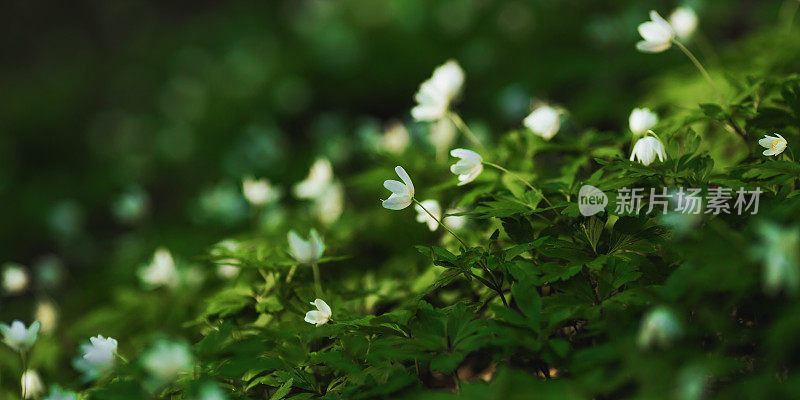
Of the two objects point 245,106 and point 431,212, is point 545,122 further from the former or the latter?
point 245,106

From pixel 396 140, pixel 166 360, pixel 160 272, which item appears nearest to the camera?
pixel 166 360

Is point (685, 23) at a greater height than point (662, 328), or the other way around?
point (685, 23)

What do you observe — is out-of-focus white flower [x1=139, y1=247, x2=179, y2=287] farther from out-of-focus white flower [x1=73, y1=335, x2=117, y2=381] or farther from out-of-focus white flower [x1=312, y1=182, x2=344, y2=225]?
out-of-focus white flower [x1=73, y1=335, x2=117, y2=381]

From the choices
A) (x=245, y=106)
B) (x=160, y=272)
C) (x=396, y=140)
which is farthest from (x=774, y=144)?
(x=245, y=106)

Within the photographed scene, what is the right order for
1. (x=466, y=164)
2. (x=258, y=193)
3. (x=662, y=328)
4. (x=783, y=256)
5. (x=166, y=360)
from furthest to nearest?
(x=258, y=193) → (x=466, y=164) → (x=166, y=360) → (x=662, y=328) → (x=783, y=256)

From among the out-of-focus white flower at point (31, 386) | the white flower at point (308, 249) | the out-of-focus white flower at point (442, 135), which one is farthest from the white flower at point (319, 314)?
the out-of-focus white flower at point (442, 135)

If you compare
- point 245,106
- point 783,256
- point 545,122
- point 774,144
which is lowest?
point 783,256

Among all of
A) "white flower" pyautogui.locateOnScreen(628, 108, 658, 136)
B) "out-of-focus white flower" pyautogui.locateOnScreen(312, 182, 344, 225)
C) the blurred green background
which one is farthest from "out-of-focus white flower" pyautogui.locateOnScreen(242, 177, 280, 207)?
"white flower" pyautogui.locateOnScreen(628, 108, 658, 136)

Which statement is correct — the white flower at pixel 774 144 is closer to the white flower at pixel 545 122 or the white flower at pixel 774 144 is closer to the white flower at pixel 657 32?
the white flower at pixel 657 32
